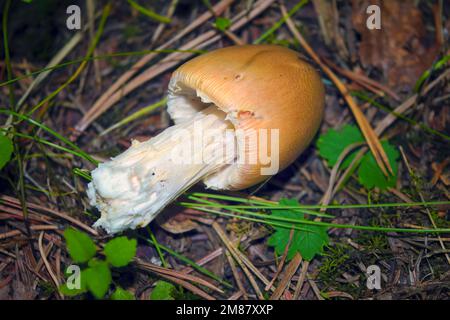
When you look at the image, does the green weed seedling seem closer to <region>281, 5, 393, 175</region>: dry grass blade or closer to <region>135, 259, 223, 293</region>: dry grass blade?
<region>135, 259, 223, 293</region>: dry grass blade

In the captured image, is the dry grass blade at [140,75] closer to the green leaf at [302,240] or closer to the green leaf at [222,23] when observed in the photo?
the green leaf at [222,23]

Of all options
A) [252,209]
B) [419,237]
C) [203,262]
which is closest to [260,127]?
[252,209]

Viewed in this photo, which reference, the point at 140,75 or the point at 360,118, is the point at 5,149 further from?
the point at 360,118

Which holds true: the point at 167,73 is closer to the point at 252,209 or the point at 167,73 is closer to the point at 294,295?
the point at 252,209

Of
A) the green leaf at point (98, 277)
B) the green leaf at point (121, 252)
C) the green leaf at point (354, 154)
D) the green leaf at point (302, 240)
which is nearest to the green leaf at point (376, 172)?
the green leaf at point (354, 154)

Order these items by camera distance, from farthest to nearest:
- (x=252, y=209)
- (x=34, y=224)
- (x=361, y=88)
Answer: (x=361, y=88) → (x=252, y=209) → (x=34, y=224)

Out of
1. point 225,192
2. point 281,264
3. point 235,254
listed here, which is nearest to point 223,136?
point 225,192
